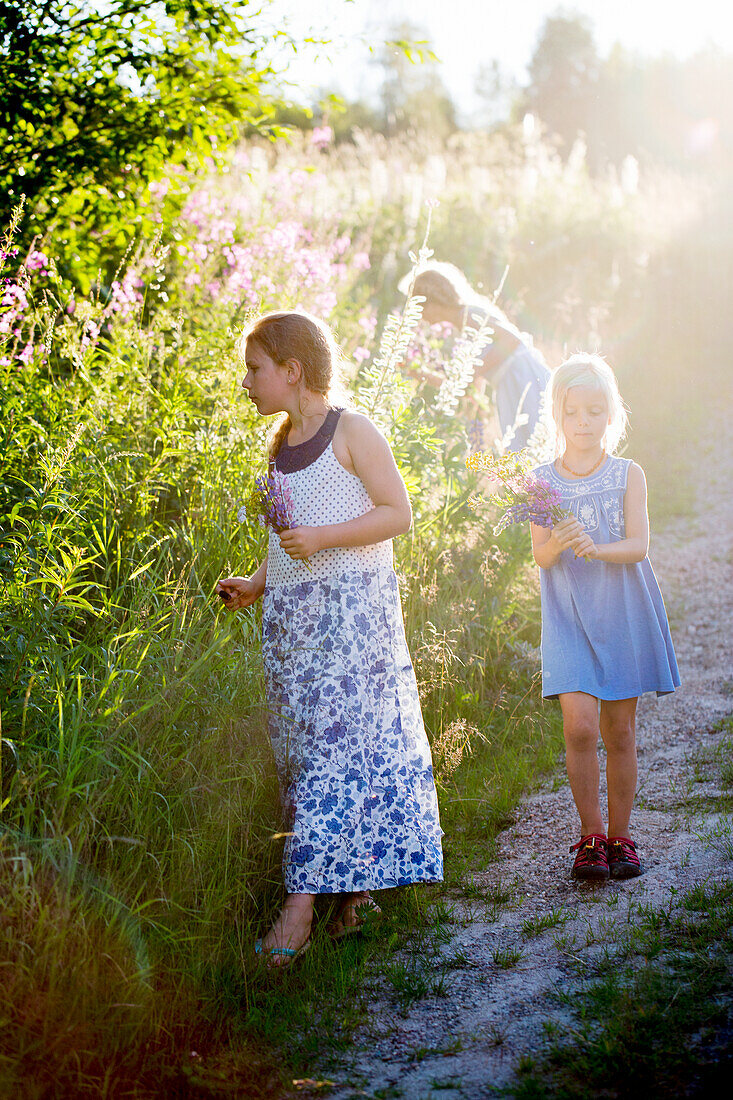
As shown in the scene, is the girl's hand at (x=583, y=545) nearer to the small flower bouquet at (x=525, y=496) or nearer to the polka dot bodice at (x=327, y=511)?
the small flower bouquet at (x=525, y=496)

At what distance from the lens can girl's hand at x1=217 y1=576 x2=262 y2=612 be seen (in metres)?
3.14

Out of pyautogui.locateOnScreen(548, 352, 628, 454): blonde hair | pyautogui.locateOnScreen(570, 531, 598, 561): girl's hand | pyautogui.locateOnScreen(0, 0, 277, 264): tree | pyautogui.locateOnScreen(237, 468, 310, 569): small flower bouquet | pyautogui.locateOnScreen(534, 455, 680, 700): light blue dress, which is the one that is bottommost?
pyautogui.locateOnScreen(534, 455, 680, 700): light blue dress

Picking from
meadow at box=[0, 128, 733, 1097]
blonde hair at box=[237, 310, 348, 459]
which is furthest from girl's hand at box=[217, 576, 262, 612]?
blonde hair at box=[237, 310, 348, 459]

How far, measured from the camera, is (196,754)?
116 inches

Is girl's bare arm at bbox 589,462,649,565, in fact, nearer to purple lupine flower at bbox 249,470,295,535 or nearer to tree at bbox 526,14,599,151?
purple lupine flower at bbox 249,470,295,535

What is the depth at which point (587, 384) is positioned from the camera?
337 cm

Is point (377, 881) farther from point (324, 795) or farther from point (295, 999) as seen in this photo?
point (295, 999)

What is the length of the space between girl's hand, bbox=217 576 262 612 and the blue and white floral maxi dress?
0.21 feet

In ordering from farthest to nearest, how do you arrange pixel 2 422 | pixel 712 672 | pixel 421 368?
pixel 421 368 → pixel 712 672 → pixel 2 422

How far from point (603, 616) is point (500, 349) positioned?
10.7ft

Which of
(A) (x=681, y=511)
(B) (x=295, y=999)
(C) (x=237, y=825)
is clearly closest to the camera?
(B) (x=295, y=999)

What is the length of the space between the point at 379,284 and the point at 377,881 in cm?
788

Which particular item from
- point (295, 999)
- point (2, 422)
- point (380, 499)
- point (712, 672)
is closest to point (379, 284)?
point (712, 672)

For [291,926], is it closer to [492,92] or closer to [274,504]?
[274,504]
